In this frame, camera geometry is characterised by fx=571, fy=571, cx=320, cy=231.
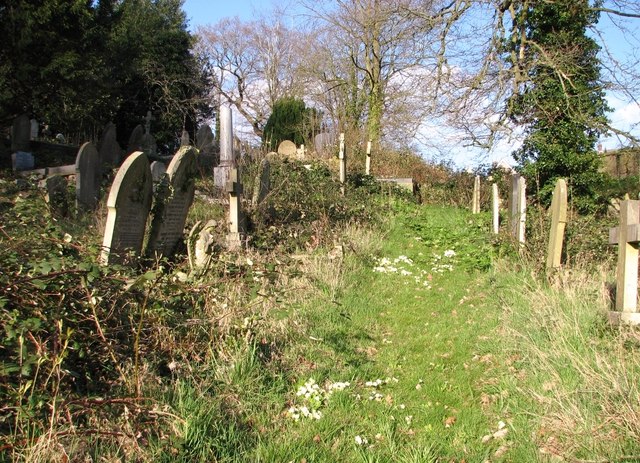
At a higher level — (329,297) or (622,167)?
(622,167)

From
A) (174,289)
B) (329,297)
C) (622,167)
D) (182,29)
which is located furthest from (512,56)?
(182,29)

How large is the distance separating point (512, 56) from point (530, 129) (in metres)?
1.93

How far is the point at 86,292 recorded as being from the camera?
354 centimetres

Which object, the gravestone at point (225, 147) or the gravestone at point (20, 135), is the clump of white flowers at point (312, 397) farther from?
the gravestone at point (20, 135)

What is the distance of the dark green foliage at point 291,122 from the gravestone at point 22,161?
31.2 feet

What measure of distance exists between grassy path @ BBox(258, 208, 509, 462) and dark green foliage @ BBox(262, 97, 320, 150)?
46.2ft

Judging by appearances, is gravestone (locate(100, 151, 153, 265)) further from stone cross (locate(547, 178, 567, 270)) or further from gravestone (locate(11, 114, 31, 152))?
gravestone (locate(11, 114, 31, 152))

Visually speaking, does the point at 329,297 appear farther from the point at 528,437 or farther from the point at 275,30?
the point at 275,30

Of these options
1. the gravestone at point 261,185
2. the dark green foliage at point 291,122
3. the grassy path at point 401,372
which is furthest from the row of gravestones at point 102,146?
the grassy path at point 401,372

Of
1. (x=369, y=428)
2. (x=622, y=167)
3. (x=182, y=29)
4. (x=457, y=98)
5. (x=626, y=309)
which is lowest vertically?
(x=369, y=428)

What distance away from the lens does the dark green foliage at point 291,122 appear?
21984mm

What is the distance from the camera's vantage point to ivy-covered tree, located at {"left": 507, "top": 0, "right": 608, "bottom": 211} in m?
13.5

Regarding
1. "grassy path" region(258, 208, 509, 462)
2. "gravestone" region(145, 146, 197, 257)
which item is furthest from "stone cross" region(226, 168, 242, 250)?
"grassy path" region(258, 208, 509, 462)

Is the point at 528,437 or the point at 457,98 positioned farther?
the point at 457,98
